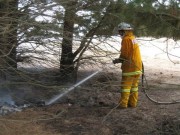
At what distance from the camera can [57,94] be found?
356 inches

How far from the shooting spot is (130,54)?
812cm

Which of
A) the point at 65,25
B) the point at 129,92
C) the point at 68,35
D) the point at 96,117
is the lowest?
the point at 96,117

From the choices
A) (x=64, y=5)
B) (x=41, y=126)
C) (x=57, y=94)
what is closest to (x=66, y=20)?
(x=64, y=5)

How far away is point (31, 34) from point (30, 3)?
46 cm

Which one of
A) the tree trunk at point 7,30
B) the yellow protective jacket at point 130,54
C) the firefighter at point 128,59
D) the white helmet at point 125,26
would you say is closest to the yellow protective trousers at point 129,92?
the firefighter at point 128,59

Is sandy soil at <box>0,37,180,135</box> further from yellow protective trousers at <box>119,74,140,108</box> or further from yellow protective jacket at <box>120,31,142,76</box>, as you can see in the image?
yellow protective jacket at <box>120,31,142,76</box>

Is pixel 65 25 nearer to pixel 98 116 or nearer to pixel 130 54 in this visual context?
pixel 130 54

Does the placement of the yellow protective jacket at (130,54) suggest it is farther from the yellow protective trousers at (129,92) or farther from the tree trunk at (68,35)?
the tree trunk at (68,35)

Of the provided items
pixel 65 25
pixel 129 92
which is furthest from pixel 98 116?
pixel 65 25

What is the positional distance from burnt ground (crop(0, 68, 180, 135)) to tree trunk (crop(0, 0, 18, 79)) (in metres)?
0.89

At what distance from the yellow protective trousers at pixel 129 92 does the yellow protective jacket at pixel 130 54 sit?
11 centimetres

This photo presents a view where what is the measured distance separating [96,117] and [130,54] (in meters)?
1.44

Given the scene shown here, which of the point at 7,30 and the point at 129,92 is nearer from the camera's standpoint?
the point at 7,30

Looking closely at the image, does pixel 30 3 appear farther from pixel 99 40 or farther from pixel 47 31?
pixel 99 40
